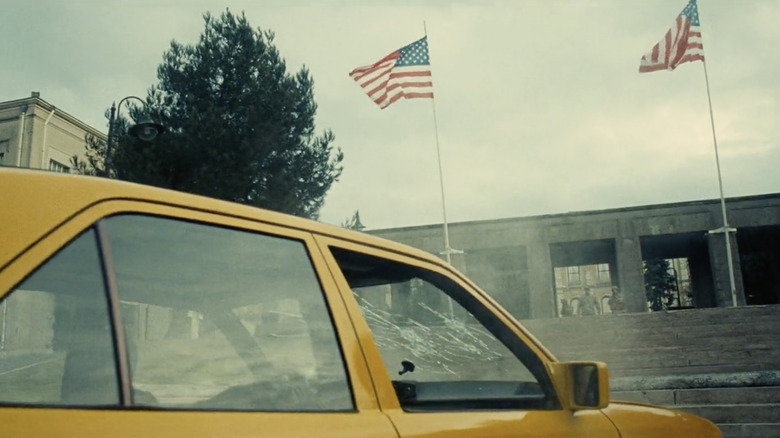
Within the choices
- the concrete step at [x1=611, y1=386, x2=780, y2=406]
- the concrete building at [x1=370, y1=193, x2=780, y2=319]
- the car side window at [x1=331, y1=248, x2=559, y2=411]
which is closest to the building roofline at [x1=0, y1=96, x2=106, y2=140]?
the concrete building at [x1=370, y1=193, x2=780, y2=319]

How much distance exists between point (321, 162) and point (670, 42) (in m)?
13.7

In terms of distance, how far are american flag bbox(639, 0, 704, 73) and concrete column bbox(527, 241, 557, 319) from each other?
45.5 ft

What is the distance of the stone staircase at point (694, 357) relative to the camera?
9.01 m

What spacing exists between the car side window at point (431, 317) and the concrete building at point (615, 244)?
108 ft

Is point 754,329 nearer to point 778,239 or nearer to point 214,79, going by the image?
point 214,79

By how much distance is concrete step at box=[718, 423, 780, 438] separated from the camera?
8.35m

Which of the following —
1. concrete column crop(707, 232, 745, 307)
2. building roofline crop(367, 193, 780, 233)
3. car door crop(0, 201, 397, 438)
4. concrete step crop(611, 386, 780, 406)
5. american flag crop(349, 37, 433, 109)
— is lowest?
concrete step crop(611, 386, 780, 406)

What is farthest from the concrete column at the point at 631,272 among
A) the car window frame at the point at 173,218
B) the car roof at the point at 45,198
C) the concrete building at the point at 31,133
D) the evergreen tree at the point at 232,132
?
the car roof at the point at 45,198

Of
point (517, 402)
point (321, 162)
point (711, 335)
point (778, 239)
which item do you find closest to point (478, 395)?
point (517, 402)

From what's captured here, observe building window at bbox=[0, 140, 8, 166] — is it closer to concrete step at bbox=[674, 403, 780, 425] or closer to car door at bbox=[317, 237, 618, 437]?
concrete step at bbox=[674, 403, 780, 425]

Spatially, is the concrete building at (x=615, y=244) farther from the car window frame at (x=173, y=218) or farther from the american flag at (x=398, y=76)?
the car window frame at (x=173, y=218)

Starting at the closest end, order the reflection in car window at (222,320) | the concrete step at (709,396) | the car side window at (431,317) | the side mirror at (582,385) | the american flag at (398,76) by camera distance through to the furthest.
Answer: the reflection in car window at (222,320) → the car side window at (431,317) → the side mirror at (582,385) → the concrete step at (709,396) → the american flag at (398,76)

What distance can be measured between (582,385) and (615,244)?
1393 inches

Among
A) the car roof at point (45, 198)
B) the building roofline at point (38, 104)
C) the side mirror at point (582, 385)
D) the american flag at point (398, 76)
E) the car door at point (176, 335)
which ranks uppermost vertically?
the building roofline at point (38, 104)
